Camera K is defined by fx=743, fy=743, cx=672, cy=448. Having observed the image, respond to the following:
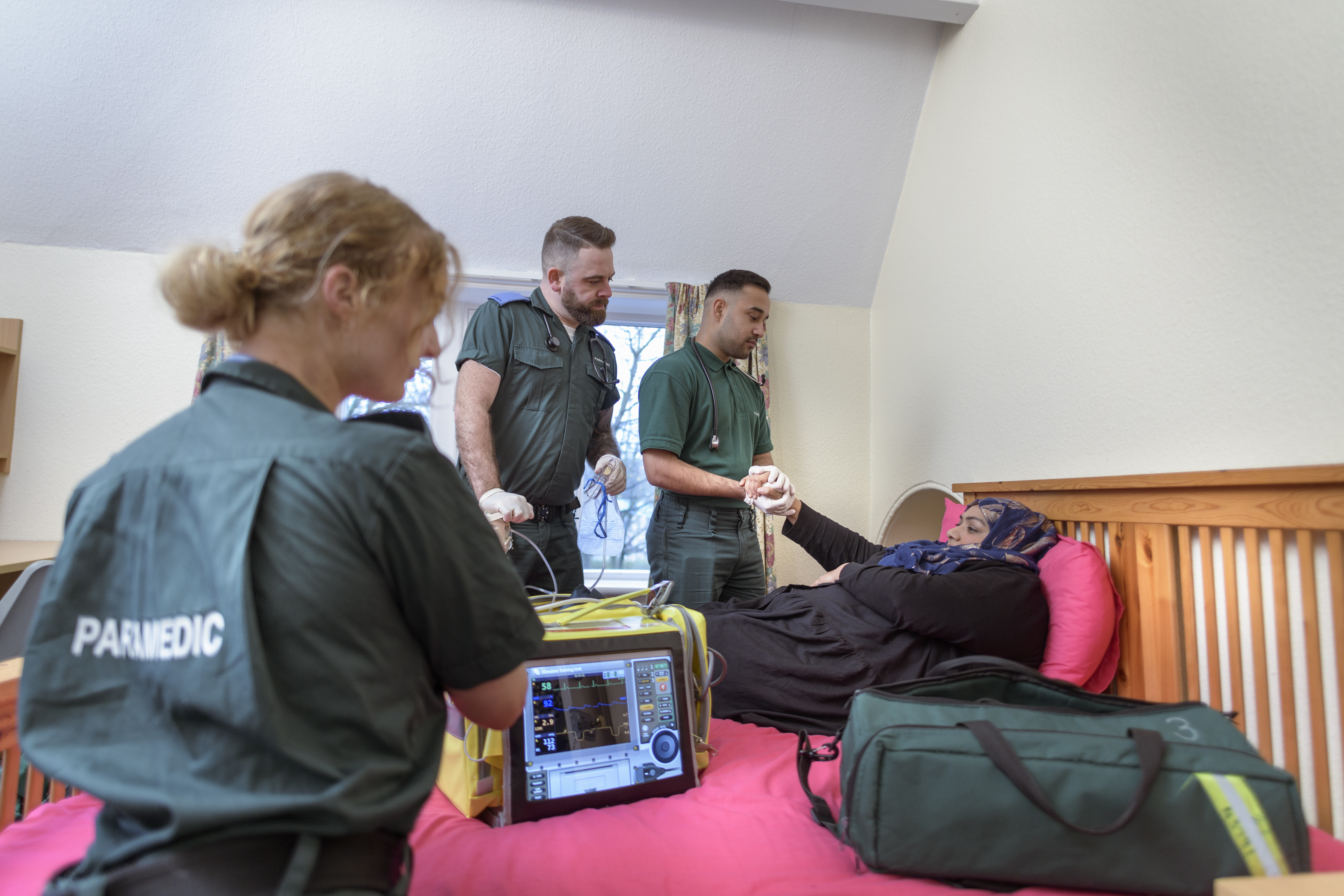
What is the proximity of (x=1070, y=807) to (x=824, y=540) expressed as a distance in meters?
1.54

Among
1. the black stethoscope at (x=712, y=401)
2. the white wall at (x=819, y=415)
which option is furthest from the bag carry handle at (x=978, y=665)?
the white wall at (x=819, y=415)

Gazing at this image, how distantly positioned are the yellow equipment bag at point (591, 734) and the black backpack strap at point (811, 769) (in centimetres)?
19

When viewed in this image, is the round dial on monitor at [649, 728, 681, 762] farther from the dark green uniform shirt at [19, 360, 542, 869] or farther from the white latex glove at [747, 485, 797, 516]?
the white latex glove at [747, 485, 797, 516]

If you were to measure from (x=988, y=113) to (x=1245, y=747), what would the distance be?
2.21 metres

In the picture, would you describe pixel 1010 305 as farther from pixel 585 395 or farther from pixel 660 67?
pixel 660 67

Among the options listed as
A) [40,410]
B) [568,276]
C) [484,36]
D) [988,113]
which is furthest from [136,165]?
[988,113]

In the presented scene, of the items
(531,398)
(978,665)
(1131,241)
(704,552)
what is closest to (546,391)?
(531,398)

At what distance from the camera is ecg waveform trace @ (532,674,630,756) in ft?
3.90

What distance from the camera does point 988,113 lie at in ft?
8.46

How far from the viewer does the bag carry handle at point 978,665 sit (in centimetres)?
128

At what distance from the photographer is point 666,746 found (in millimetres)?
1273

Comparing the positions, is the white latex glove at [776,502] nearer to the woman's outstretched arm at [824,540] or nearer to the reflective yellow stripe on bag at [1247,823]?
the woman's outstretched arm at [824,540]

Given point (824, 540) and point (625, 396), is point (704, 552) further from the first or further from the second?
point (625, 396)

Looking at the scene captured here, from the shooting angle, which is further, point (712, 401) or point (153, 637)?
point (712, 401)
